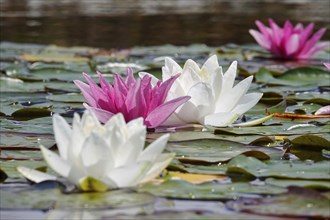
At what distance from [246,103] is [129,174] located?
83 centimetres

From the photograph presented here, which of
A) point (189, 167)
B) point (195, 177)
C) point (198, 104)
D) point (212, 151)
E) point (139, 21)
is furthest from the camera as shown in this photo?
point (139, 21)

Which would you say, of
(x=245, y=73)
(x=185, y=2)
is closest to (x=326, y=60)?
(x=245, y=73)

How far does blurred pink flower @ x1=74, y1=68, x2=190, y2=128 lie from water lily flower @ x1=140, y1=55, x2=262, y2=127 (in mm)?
88

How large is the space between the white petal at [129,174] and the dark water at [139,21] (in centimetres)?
443

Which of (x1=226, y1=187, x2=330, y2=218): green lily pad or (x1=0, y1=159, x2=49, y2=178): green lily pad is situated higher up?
(x1=226, y1=187, x2=330, y2=218): green lily pad

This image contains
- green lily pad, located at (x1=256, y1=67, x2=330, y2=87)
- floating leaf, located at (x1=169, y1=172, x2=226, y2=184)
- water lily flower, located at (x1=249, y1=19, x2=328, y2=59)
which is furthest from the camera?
water lily flower, located at (x1=249, y1=19, x2=328, y2=59)

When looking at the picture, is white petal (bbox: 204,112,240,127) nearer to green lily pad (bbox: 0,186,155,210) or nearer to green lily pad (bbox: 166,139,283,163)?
green lily pad (bbox: 166,139,283,163)

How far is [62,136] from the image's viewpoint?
1749 mm

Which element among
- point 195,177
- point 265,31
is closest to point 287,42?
point 265,31

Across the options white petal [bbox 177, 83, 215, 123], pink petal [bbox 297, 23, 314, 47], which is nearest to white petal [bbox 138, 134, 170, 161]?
white petal [bbox 177, 83, 215, 123]

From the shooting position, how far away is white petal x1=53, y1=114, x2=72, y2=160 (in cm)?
174

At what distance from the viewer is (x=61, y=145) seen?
1.74 meters

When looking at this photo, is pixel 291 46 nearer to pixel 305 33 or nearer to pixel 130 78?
pixel 305 33

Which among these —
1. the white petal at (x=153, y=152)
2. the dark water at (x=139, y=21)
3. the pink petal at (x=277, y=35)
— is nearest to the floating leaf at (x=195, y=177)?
the white petal at (x=153, y=152)
